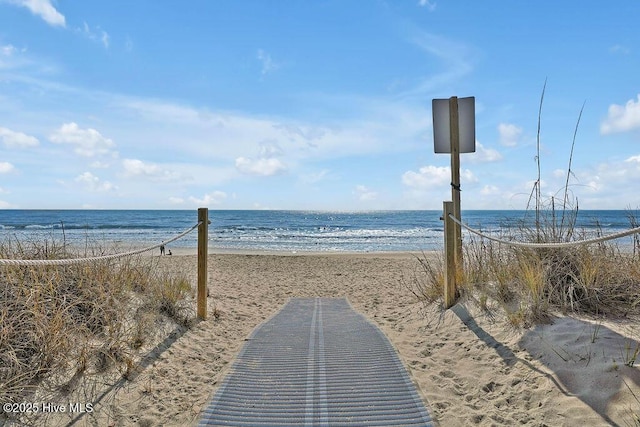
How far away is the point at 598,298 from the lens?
3.85 m

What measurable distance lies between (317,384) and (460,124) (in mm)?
3713

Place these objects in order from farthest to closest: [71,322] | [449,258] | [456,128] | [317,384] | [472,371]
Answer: [456,128] → [449,258] → [71,322] → [472,371] → [317,384]

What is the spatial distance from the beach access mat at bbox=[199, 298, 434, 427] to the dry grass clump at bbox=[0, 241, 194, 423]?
942mm

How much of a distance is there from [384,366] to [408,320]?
171 centimetres

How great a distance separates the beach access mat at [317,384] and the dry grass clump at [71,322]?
3.09 feet

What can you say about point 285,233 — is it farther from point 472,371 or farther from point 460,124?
point 472,371

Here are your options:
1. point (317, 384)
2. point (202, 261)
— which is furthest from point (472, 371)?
point (202, 261)

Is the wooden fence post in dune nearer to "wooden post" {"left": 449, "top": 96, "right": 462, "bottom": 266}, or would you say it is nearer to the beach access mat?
"wooden post" {"left": 449, "top": 96, "right": 462, "bottom": 266}

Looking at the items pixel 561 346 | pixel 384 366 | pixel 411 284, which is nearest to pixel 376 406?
pixel 384 366

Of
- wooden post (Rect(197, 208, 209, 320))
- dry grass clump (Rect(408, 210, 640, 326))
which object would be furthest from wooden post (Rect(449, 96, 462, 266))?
wooden post (Rect(197, 208, 209, 320))

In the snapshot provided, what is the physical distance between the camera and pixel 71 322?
360 centimetres

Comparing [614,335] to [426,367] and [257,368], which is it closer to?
[426,367]

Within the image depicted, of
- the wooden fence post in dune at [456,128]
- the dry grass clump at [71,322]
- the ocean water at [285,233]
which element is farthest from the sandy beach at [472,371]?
the ocean water at [285,233]

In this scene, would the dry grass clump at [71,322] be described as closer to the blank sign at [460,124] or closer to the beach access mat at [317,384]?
the beach access mat at [317,384]
